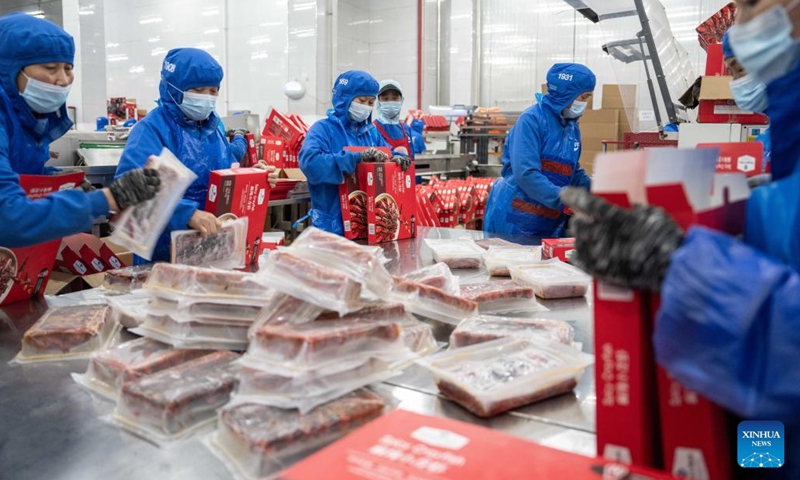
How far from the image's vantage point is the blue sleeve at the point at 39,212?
5.53ft

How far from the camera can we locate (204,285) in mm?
1444

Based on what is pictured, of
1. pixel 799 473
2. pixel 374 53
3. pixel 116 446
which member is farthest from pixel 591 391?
pixel 374 53

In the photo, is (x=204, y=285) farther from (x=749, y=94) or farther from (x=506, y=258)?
(x=749, y=94)

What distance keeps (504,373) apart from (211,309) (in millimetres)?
704

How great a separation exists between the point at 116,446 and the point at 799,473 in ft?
3.81

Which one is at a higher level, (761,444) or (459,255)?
(459,255)

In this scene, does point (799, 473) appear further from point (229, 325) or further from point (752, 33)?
point (229, 325)

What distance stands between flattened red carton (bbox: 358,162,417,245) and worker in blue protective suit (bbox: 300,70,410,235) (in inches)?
3.0

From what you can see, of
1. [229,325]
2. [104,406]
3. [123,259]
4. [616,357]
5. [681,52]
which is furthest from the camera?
[681,52]

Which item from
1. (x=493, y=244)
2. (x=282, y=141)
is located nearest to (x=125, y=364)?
(x=493, y=244)

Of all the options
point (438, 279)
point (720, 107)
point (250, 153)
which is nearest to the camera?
point (438, 279)

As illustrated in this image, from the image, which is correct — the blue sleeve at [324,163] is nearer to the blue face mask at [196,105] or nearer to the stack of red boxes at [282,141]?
the blue face mask at [196,105]

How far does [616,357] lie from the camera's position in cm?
89

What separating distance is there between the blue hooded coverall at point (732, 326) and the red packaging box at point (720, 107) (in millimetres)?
3081
